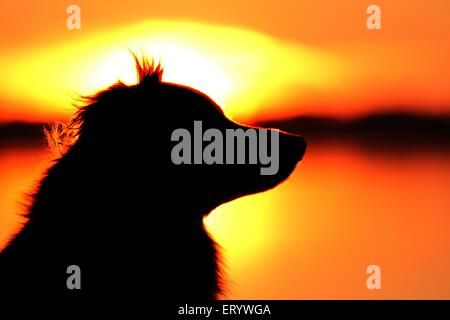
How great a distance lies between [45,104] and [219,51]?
111 cm

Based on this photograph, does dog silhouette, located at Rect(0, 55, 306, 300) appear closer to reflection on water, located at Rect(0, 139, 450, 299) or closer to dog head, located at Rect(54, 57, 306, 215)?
dog head, located at Rect(54, 57, 306, 215)

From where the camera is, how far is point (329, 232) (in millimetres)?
5457

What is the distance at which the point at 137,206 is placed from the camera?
2486 mm

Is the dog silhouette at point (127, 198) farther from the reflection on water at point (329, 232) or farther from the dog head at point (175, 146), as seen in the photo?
the reflection on water at point (329, 232)

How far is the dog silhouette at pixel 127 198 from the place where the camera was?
2.44 meters

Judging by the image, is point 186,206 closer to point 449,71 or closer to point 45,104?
point 45,104

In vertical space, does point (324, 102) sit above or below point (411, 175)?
above

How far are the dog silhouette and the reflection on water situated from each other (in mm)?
164

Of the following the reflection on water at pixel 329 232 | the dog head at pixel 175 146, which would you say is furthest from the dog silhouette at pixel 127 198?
the reflection on water at pixel 329 232

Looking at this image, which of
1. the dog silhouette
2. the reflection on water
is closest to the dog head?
the dog silhouette

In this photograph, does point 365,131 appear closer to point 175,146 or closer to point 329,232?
point 329,232

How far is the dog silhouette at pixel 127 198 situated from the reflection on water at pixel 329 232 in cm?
16

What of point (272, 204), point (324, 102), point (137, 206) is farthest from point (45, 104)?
point (324, 102)

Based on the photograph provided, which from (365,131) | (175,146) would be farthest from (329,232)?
(365,131)
